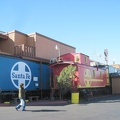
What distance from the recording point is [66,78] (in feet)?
69.7

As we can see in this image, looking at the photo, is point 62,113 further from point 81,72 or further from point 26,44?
point 26,44

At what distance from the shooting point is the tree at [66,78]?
21219mm

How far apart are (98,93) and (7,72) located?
15141mm

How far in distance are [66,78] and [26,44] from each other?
8.59 m

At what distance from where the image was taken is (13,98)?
19.4 meters

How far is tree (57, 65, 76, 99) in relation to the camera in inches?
835

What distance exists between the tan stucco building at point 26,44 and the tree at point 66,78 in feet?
15.2

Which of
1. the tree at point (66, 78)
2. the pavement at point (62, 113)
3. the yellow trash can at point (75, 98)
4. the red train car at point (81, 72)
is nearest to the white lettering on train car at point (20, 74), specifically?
the tree at point (66, 78)

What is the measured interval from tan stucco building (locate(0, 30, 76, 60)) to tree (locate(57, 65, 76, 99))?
4.65m

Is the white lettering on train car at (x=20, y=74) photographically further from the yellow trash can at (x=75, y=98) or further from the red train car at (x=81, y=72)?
the yellow trash can at (x=75, y=98)

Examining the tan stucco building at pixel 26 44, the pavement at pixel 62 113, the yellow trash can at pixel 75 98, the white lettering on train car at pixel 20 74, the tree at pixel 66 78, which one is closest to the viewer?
the pavement at pixel 62 113

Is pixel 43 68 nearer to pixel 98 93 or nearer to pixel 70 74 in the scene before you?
pixel 70 74

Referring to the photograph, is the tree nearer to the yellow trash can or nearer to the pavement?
the yellow trash can

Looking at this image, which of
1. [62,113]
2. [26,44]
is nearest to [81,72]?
[26,44]
